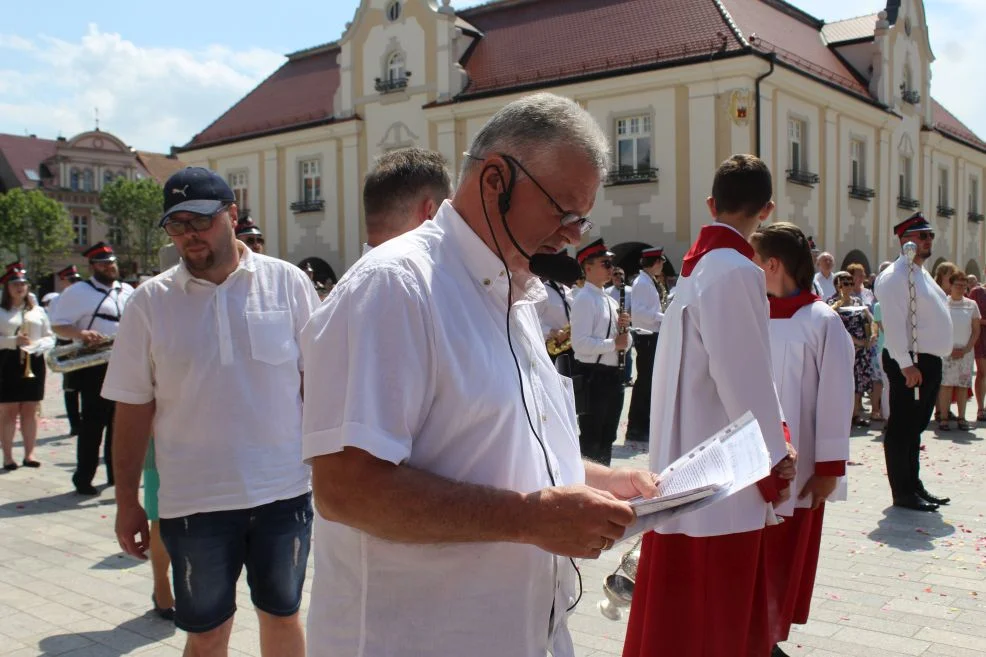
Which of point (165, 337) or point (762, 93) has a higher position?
point (762, 93)

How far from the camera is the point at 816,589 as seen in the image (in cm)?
561

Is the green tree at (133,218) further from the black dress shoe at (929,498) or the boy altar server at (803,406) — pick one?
the boy altar server at (803,406)

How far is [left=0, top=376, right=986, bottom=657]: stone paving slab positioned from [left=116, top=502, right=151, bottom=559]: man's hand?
4.46ft

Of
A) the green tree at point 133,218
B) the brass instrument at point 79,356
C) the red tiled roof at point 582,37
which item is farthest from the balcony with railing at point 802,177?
the green tree at point 133,218

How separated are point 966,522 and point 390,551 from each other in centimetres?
662

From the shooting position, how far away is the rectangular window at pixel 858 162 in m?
28.3

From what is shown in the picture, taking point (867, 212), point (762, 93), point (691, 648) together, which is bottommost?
point (691, 648)

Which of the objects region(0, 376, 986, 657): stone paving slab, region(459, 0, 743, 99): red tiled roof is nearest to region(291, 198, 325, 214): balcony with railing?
region(459, 0, 743, 99): red tiled roof

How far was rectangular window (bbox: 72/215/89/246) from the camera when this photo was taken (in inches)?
2918

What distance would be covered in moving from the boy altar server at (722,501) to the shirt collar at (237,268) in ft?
5.73

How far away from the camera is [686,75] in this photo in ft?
77.0

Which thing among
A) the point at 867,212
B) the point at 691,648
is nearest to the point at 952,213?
Result: the point at 867,212

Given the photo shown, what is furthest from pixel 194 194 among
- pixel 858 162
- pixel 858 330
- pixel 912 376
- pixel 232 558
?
pixel 858 162

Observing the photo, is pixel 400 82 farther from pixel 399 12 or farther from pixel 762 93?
pixel 762 93
